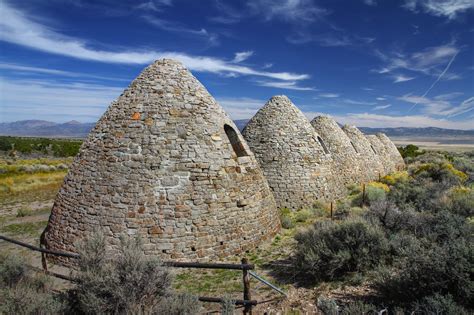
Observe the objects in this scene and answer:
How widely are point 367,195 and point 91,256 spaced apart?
12.3 metres

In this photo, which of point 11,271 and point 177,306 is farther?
point 11,271

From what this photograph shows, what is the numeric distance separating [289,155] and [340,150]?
20.2 feet

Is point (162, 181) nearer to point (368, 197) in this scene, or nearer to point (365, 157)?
point (368, 197)

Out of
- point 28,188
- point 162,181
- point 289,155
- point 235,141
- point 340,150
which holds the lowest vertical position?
point 28,188

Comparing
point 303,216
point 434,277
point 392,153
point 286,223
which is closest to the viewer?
point 434,277

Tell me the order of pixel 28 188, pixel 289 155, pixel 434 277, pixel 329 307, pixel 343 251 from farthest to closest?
1. pixel 28 188
2. pixel 289 155
3. pixel 343 251
4. pixel 434 277
5. pixel 329 307

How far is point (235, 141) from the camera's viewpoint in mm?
9172

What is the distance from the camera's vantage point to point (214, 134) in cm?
817

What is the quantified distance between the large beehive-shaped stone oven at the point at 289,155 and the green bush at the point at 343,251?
6132mm

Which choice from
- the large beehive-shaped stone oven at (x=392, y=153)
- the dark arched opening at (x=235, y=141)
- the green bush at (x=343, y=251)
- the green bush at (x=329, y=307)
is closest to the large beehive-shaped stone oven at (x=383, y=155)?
the large beehive-shaped stone oven at (x=392, y=153)

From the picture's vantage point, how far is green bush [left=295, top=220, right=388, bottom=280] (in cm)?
644

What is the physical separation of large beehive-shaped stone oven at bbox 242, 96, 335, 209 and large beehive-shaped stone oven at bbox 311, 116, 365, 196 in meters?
3.69

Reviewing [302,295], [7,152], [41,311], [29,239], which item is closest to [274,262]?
[302,295]

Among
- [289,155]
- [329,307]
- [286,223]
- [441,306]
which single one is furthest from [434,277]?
[289,155]
